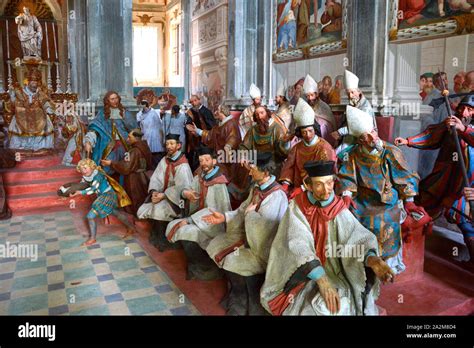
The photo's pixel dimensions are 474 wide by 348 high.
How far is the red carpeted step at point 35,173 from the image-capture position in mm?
8727

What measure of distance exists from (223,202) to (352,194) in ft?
4.83

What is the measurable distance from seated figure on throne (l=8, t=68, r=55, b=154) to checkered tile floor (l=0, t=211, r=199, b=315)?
4234mm

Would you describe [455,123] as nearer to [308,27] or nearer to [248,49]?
[308,27]

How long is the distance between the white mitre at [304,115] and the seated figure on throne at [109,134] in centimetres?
403

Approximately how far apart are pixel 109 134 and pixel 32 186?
203 cm

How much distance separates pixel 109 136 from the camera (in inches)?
316

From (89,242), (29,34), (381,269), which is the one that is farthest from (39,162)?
(381,269)

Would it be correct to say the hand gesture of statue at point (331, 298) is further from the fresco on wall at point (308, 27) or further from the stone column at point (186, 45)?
the stone column at point (186, 45)

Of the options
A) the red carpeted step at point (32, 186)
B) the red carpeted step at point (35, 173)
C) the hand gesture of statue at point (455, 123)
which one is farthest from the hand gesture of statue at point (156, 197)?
the red carpeted step at point (35, 173)

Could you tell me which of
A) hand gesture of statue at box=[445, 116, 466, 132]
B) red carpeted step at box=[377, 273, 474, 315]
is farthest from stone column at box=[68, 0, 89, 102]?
red carpeted step at box=[377, 273, 474, 315]

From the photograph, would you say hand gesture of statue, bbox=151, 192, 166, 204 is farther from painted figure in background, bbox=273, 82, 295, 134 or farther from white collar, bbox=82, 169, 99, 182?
painted figure in background, bbox=273, 82, 295, 134

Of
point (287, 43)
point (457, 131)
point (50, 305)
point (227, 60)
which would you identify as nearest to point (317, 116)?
point (457, 131)

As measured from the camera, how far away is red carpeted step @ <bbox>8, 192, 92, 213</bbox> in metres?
8.14
